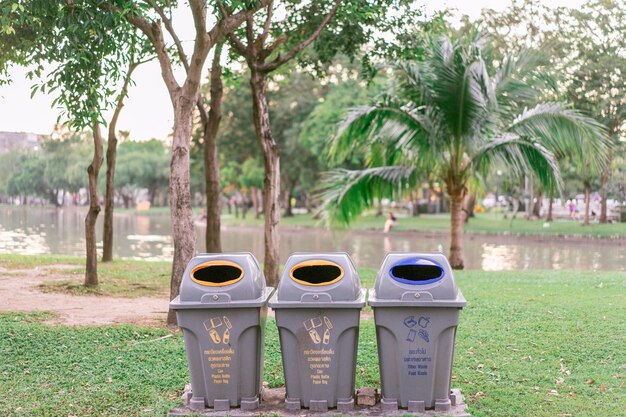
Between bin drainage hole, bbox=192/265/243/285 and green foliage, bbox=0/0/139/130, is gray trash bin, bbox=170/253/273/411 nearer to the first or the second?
bin drainage hole, bbox=192/265/243/285

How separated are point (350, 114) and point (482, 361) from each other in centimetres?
1003

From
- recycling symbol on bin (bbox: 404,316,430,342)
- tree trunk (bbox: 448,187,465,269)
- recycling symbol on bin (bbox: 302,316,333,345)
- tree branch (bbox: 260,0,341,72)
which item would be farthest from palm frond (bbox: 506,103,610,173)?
recycling symbol on bin (bbox: 302,316,333,345)

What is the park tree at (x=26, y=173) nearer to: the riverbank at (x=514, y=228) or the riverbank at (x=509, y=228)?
the riverbank at (x=509, y=228)

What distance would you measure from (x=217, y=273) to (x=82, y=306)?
236 inches

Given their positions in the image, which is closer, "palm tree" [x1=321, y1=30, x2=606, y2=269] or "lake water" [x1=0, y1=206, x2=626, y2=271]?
"palm tree" [x1=321, y1=30, x2=606, y2=269]

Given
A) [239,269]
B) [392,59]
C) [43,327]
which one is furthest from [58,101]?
[392,59]

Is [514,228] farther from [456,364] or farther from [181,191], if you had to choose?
[456,364]

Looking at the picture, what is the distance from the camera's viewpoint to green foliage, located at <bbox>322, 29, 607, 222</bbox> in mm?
16391

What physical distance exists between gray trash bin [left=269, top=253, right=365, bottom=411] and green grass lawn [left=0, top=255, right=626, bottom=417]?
0.92 m

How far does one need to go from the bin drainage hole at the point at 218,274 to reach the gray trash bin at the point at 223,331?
260 millimetres

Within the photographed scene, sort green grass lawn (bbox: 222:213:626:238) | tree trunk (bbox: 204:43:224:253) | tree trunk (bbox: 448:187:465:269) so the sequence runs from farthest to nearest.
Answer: green grass lawn (bbox: 222:213:626:238) < tree trunk (bbox: 448:187:465:269) < tree trunk (bbox: 204:43:224:253)

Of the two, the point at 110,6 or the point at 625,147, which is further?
the point at 625,147

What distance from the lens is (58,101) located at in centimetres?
909

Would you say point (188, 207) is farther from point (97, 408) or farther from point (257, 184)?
point (257, 184)
